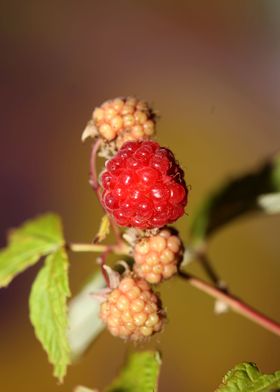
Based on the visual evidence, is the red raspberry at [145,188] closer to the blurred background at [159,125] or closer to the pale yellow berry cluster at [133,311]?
the pale yellow berry cluster at [133,311]

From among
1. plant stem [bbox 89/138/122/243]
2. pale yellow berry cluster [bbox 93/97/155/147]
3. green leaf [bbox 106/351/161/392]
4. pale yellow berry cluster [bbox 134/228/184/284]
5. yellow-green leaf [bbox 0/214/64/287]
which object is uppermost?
pale yellow berry cluster [bbox 93/97/155/147]

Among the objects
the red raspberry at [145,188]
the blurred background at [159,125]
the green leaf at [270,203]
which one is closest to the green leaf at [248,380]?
the red raspberry at [145,188]

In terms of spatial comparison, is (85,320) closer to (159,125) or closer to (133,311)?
(133,311)

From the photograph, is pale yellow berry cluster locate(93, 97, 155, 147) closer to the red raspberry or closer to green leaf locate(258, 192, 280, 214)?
the red raspberry

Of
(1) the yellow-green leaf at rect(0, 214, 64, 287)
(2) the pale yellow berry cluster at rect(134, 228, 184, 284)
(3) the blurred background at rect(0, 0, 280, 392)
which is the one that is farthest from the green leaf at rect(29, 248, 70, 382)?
(3) the blurred background at rect(0, 0, 280, 392)

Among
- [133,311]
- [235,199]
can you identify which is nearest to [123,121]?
[133,311]

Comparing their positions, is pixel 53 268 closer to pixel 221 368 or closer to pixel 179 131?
pixel 221 368

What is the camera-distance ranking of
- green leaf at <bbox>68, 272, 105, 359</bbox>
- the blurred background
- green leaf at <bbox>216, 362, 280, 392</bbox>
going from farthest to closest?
the blurred background
green leaf at <bbox>68, 272, 105, 359</bbox>
green leaf at <bbox>216, 362, 280, 392</bbox>

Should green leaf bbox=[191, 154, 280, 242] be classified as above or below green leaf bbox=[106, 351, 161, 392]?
above
